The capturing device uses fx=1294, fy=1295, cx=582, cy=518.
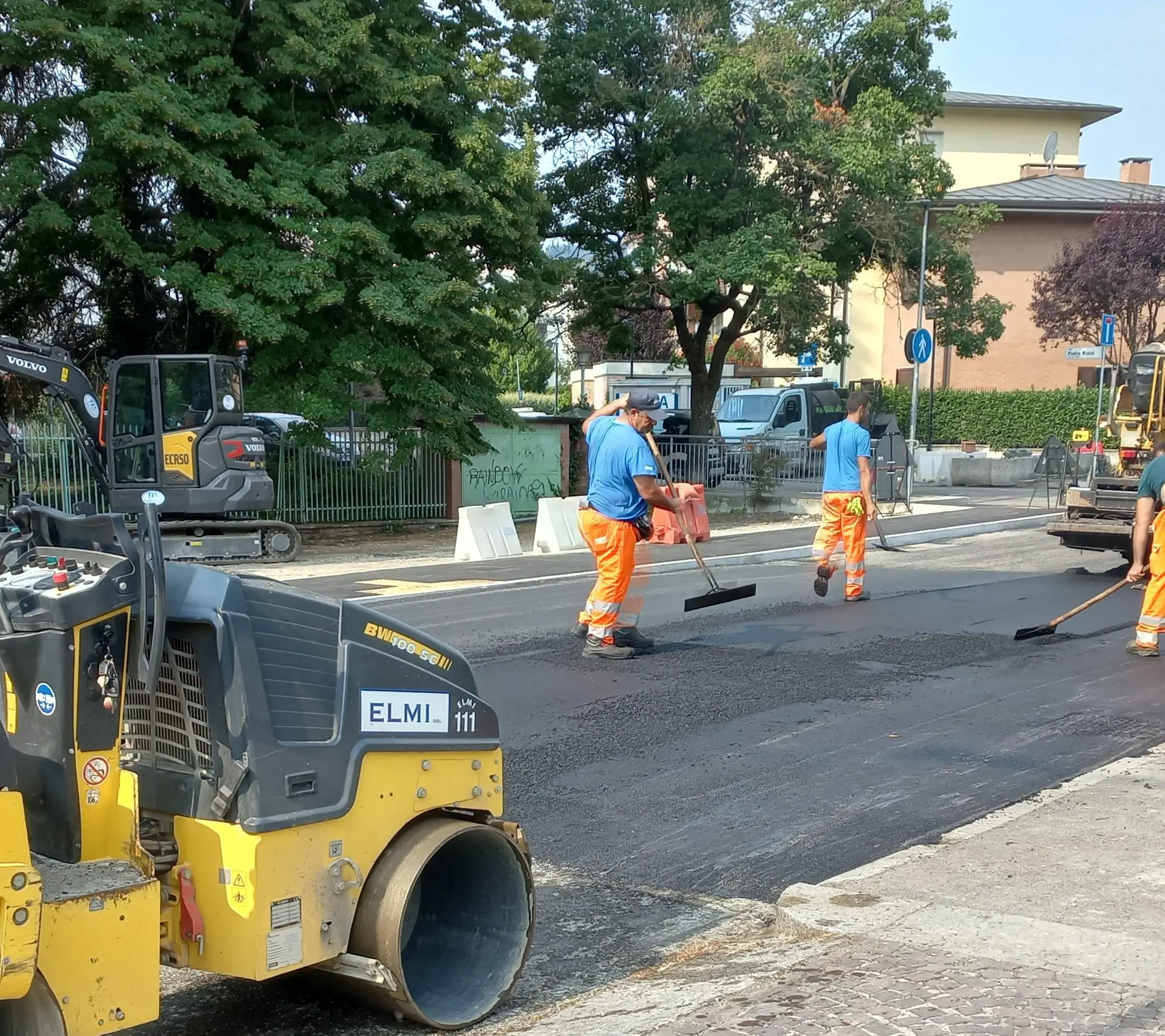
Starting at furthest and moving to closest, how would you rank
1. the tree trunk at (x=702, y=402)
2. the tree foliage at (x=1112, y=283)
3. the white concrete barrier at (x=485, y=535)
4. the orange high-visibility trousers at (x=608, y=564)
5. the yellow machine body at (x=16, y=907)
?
the tree foliage at (x=1112, y=283), the tree trunk at (x=702, y=402), the white concrete barrier at (x=485, y=535), the orange high-visibility trousers at (x=608, y=564), the yellow machine body at (x=16, y=907)

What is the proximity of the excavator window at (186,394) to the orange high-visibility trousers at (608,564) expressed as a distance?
28.6 ft

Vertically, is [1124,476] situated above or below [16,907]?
above

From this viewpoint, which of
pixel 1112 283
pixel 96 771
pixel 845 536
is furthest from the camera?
pixel 1112 283

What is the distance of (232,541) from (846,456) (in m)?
8.71

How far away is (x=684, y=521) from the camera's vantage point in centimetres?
1009

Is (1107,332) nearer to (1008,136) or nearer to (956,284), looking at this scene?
(956,284)

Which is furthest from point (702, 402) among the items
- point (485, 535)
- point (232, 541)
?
point (232, 541)

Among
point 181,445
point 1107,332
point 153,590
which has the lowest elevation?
point 153,590

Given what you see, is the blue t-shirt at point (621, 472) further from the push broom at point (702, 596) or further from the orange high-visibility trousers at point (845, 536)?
the orange high-visibility trousers at point (845, 536)

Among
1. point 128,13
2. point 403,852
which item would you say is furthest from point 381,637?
point 128,13

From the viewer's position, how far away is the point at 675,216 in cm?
2508

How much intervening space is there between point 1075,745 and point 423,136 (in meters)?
13.6

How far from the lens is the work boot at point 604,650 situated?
9.69m

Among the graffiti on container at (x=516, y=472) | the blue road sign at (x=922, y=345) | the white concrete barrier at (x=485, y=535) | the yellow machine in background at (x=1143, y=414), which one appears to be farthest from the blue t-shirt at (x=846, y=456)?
the blue road sign at (x=922, y=345)
